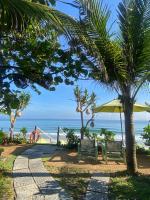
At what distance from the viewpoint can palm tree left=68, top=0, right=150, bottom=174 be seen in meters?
9.18

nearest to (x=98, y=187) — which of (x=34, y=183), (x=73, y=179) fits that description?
(x=73, y=179)

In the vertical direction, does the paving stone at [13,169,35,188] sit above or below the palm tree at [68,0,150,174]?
below

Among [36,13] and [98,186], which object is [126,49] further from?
[36,13]

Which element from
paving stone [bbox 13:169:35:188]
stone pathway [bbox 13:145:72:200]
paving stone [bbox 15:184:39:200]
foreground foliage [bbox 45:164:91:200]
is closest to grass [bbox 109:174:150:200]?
foreground foliage [bbox 45:164:91:200]

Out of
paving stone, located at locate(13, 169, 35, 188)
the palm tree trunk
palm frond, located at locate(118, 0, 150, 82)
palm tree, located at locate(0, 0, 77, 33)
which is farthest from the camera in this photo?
the palm tree trunk

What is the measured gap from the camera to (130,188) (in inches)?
327

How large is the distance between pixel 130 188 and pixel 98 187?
0.74 meters

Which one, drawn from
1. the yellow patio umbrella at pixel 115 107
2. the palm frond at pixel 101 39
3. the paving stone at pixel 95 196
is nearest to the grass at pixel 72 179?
the paving stone at pixel 95 196

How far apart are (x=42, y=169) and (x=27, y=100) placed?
44.6 ft

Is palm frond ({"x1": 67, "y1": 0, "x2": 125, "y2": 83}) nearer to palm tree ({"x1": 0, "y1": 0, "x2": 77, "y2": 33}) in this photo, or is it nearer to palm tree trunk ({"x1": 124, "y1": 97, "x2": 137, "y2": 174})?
palm tree trunk ({"x1": 124, "y1": 97, "x2": 137, "y2": 174})

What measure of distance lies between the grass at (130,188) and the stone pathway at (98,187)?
0.15 m

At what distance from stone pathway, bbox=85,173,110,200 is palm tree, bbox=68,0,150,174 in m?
1.00

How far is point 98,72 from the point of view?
923cm

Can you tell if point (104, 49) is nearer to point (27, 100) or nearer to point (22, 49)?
point (22, 49)
